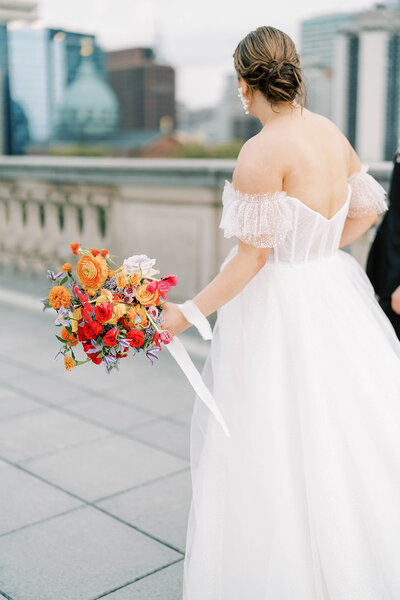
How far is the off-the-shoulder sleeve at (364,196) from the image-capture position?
2949 mm

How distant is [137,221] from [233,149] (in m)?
114

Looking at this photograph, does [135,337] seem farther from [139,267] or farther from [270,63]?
[270,63]

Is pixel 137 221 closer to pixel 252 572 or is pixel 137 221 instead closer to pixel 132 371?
pixel 132 371

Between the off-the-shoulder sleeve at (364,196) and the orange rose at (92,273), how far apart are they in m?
1.19

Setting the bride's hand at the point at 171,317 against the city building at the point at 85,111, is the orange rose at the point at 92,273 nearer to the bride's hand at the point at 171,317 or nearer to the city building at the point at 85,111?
the bride's hand at the point at 171,317

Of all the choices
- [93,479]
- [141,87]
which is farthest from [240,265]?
[141,87]

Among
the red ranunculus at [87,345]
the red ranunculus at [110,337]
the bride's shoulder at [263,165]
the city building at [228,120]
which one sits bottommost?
the red ranunculus at [87,345]

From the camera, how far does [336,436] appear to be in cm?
244

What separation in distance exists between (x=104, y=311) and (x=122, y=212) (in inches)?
197

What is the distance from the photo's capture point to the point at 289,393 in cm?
252

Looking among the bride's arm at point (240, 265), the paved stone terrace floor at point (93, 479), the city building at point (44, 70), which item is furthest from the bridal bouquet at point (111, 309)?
the city building at point (44, 70)

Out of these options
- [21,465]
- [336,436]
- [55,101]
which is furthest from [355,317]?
[55,101]

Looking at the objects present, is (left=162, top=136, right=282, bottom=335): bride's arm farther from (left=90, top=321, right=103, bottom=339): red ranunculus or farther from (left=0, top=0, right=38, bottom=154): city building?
(left=0, top=0, right=38, bottom=154): city building

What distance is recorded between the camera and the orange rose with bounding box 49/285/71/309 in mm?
2305
